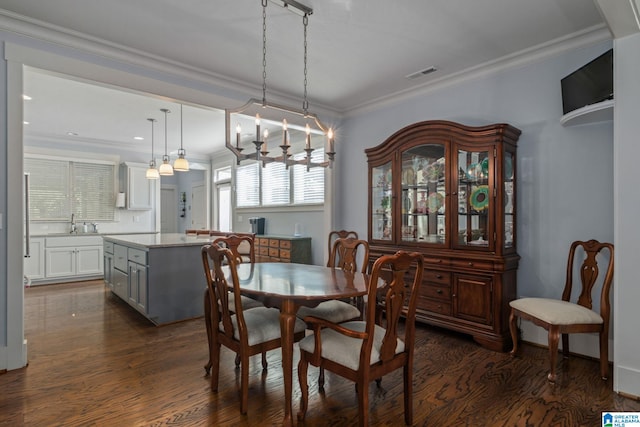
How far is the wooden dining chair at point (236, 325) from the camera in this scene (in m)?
2.06

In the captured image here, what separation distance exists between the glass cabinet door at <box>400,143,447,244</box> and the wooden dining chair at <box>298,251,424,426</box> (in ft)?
5.64

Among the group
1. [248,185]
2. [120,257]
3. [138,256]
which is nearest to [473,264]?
[138,256]

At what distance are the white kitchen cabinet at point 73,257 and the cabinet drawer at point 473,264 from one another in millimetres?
6267

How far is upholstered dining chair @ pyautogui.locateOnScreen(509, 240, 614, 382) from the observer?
8.22 feet

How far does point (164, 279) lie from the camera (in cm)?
381

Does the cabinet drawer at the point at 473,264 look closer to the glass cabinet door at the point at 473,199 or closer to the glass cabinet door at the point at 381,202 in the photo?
the glass cabinet door at the point at 473,199

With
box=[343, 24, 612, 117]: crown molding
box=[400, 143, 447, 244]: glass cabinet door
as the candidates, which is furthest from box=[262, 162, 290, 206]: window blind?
box=[400, 143, 447, 244]: glass cabinet door

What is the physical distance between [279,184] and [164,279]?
2909 mm

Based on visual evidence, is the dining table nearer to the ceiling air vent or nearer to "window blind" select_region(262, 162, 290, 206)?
the ceiling air vent

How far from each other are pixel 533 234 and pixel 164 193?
877cm

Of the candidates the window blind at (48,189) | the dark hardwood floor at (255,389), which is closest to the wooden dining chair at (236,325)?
the dark hardwood floor at (255,389)

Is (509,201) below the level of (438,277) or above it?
above

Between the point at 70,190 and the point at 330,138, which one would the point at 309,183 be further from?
the point at 70,190

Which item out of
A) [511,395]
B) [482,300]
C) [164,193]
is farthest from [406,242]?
[164,193]
